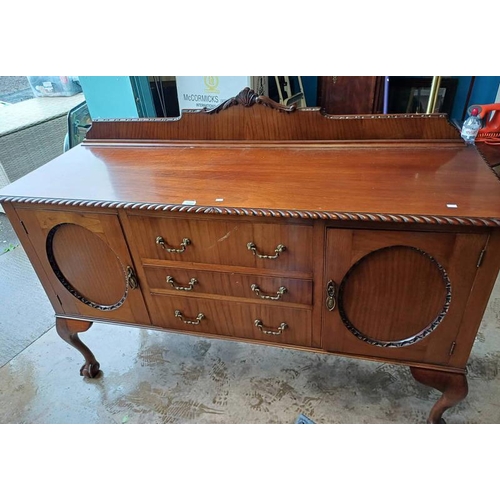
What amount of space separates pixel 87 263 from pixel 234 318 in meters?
0.50

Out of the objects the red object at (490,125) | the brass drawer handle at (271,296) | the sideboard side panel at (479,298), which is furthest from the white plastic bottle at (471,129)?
the brass drawer handle at (271,296)

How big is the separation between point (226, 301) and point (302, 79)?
2.27 m

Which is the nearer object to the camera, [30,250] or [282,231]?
[282,231]

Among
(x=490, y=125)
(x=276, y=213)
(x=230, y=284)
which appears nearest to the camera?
(x=276, y=213)

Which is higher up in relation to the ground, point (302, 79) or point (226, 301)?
point (302, 79)

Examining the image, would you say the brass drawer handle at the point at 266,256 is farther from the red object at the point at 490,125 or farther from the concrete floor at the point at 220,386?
the red object at the point at 490,125

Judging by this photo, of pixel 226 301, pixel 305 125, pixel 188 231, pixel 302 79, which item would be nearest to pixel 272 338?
pixel 226 301

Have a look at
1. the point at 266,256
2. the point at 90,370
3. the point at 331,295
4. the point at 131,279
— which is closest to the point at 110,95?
the point at 131,279

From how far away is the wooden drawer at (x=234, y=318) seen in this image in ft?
3.61

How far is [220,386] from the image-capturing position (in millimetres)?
1456

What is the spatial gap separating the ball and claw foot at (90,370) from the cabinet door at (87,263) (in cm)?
30

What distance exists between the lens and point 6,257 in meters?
2.28

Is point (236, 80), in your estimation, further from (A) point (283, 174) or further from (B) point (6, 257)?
(B) point (6, 257)

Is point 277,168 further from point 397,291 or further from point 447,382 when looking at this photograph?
point 447,382
